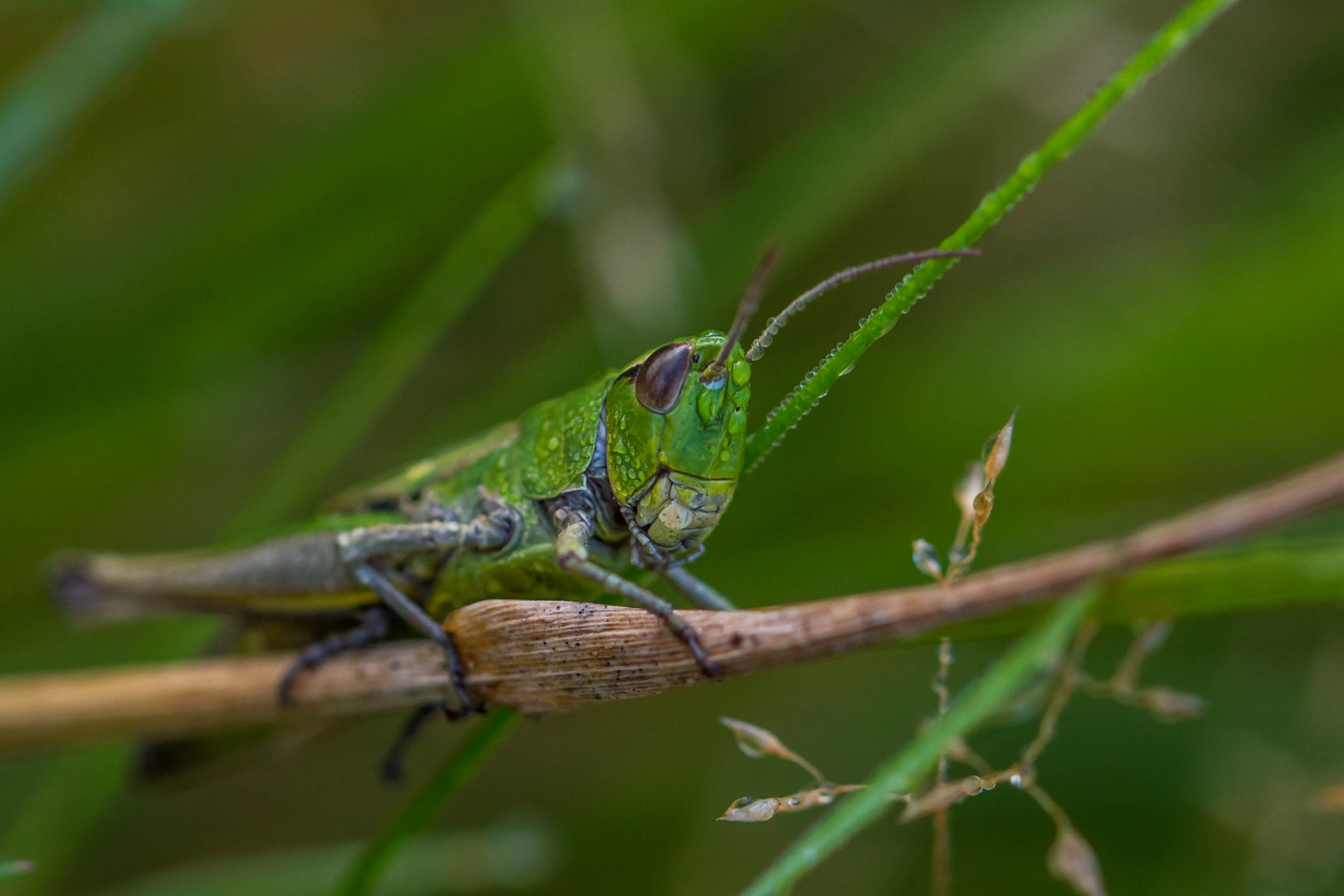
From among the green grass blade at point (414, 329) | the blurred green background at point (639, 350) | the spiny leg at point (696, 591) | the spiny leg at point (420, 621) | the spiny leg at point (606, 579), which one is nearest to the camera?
the spiny leg at point (606, 579)

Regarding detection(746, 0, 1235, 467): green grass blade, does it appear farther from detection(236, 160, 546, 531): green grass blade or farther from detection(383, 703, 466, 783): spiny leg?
detection(236, 160, 546, 531): green grass blade

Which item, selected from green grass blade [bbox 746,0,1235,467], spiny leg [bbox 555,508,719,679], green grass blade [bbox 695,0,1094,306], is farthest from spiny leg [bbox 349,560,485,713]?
green grass blade [bbox 695,0,1094,306]

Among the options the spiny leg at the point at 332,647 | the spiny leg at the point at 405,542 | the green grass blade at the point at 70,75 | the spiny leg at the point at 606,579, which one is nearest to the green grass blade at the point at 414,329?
the spiny leg at the point at 405,542

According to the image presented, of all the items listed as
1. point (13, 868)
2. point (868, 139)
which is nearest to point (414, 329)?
point (13, 868)

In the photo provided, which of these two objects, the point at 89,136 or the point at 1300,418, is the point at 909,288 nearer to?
the point at 1300,418

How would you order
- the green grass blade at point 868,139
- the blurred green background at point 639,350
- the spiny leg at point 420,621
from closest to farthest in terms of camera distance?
the spiny leg at point 420,621 → the blurred green background at point 639,350 → the green grass blade at point 868,139

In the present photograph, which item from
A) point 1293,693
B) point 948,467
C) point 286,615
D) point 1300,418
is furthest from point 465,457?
point 1293,693

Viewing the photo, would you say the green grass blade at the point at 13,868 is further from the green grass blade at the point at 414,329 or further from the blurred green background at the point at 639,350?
the green grass blade at the point at 414,329
